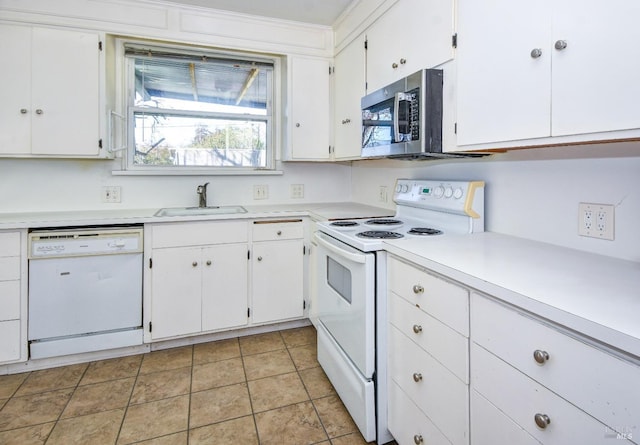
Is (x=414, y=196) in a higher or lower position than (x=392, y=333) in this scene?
higher

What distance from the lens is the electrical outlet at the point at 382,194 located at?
2.70 metres

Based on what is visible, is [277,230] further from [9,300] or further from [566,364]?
[566,364]

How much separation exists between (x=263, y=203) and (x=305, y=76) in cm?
107

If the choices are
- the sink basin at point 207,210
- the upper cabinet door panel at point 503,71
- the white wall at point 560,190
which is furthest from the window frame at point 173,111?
the upper cabinet door panel at point 503,71

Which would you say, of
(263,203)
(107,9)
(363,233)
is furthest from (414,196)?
(107,9)

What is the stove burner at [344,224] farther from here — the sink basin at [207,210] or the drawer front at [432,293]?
the sink basin at [207,210]

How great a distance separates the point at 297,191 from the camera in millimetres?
3119

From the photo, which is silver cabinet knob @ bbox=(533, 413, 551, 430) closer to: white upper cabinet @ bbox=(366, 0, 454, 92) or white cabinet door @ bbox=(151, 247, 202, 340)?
white upper cabinet @ bbox=(366, 0, 454, 92)

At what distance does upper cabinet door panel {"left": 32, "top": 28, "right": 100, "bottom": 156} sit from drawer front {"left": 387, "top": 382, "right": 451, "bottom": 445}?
2.31m

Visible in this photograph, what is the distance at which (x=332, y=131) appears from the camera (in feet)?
9.37

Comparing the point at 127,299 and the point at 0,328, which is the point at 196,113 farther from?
the point at 0,328

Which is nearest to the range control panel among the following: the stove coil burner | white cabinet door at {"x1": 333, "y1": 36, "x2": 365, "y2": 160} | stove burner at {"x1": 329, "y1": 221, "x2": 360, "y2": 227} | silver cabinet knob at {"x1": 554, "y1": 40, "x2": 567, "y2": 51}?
the stove coil burner

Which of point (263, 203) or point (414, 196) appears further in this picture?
point (263, 203)

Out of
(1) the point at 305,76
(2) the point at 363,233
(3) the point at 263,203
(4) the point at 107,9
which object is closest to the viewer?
(2) the point at 363,233
